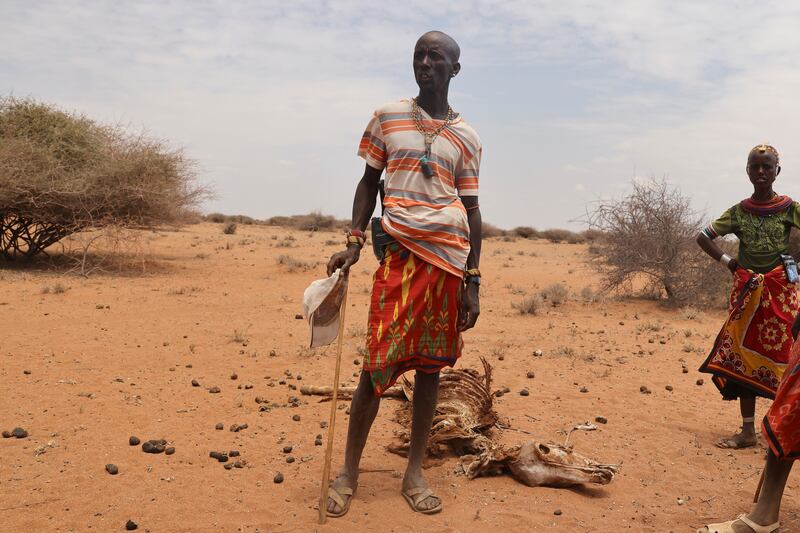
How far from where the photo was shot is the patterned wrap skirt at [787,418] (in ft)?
9.48

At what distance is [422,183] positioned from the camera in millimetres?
3262

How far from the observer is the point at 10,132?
1310 cm

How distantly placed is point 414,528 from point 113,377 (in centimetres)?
342

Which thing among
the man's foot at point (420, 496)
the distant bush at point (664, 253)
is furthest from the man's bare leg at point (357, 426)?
the distant bush at point (664, 253)

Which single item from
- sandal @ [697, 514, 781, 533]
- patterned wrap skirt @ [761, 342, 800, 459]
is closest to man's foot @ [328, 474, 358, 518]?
sandal @ [697, 514, 781, 533]

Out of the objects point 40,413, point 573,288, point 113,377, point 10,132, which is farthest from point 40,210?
point 573,288

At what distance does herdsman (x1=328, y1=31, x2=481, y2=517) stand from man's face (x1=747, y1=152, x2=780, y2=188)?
209cm

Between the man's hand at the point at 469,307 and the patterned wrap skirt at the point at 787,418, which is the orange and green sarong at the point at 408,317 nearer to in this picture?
the man's hand at the point at 469,307

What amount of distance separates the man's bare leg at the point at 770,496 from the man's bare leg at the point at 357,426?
1.77 m

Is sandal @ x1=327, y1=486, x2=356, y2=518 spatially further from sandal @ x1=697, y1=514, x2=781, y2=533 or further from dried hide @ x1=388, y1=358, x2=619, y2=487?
sandal @ x1=697, y1=514, x2=781, y2=533

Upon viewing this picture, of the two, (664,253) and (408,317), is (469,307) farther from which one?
(664,253)

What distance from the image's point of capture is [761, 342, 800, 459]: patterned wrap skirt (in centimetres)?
289

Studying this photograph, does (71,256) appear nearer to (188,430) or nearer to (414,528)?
(188,430)

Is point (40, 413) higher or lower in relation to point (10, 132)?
lower
